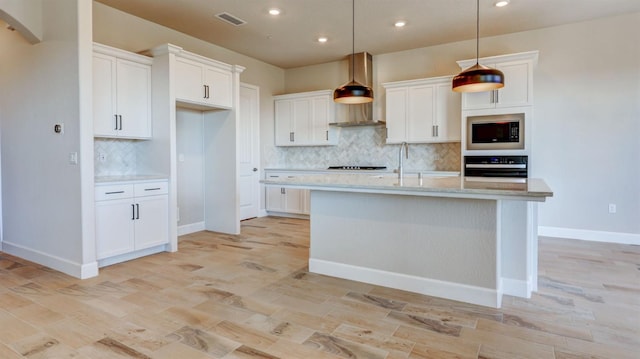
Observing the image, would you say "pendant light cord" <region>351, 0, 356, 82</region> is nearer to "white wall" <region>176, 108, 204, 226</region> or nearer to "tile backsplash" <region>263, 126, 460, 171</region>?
"tile backsplash" <region>263, 126, 460, 171</region>

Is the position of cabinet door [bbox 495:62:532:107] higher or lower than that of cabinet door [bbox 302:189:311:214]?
higher

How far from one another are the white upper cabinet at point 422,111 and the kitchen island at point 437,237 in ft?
8.51

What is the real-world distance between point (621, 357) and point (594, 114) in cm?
389

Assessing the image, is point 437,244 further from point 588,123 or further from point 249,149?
point 249,149

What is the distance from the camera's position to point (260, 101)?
6992 millimetres

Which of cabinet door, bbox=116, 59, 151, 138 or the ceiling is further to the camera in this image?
the ceiling

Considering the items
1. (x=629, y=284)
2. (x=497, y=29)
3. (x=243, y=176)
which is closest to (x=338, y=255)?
(x=629, y=284)

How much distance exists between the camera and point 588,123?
492 cm

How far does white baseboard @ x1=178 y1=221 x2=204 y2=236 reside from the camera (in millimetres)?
5339

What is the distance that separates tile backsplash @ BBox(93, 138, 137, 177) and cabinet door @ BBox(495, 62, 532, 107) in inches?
189

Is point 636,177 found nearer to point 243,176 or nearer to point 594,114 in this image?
point 594,114

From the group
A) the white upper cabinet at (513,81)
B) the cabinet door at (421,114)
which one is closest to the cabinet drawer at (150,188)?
the cabinet door at (421,114)

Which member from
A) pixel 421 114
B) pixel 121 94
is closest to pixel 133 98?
pixel 121 94

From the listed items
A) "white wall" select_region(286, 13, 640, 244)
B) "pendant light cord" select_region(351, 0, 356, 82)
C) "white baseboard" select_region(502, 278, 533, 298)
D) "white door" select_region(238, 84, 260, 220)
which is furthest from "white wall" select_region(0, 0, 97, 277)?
"white wall" select_region(286, 13, 640, 244)
